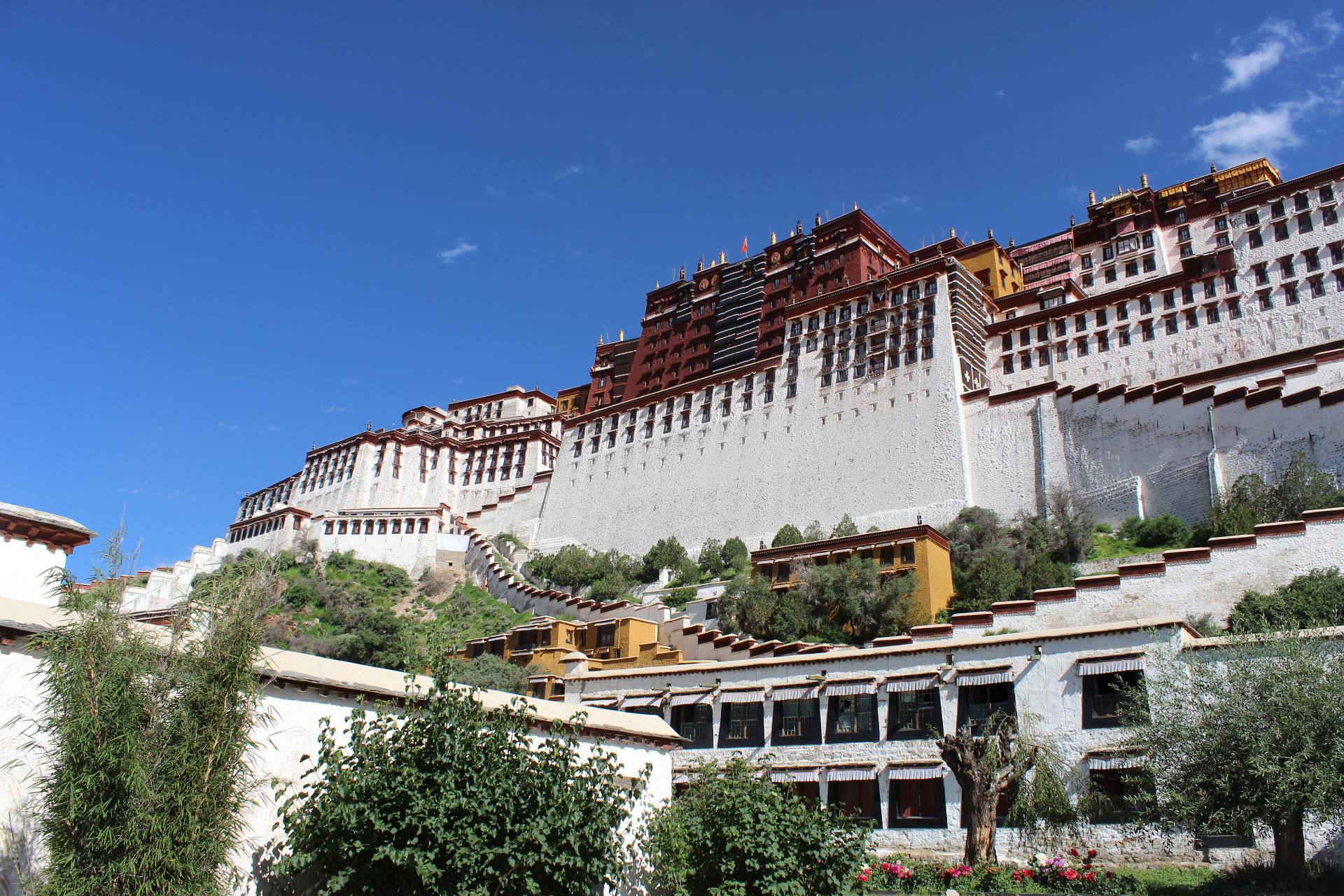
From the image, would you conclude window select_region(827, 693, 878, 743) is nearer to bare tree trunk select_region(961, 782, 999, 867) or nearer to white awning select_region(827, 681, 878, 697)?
white awning select_region(827, 681, 878, 697)

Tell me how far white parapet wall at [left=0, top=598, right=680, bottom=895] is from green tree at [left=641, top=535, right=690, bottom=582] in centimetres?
3217

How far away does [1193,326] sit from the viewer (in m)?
47.2

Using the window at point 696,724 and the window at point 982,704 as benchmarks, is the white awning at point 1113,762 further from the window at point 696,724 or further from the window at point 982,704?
→ the window at point 696,724

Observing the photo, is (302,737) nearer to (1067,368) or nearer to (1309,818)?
(1309,818)

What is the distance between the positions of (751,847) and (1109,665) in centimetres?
943

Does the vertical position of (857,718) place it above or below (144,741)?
above

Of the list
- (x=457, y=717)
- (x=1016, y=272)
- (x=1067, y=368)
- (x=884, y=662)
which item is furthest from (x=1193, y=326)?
(x=457, y=717)

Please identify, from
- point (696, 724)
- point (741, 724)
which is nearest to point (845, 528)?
point (696, 724)

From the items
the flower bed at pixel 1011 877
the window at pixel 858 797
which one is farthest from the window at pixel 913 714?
the flower bed at pixel 1011 877

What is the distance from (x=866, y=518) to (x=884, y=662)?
25407 mm

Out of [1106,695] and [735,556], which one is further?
[735,556]

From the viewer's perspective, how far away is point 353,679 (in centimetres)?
1548

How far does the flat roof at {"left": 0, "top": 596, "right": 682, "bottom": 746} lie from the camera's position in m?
12.9

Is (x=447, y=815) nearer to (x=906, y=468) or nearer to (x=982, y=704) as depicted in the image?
(x=982, y=704)
